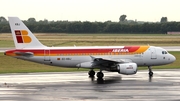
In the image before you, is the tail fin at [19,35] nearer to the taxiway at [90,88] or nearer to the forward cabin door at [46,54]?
the forward cabin door at [46,54]

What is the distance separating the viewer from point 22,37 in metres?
41.2

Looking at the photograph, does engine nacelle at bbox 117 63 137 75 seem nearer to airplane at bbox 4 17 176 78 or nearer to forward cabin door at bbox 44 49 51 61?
airplane at bbox 4 17 176 78

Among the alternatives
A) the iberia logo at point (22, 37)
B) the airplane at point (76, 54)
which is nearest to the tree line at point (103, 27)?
the airplane at point (76, 54)

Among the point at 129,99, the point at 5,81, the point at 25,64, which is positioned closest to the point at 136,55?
the point at 5,81

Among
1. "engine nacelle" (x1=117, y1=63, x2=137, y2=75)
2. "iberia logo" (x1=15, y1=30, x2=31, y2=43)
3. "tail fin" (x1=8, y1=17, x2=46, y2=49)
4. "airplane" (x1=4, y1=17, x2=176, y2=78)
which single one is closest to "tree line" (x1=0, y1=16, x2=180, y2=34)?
"airplane" (x1=4, y1=17, x2=176, y2=78)

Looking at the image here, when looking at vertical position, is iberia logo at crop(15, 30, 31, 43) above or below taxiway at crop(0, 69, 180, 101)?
above

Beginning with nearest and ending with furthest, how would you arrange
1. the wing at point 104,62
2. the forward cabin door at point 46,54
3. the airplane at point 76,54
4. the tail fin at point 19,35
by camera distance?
the wing at point 104,62 → the airplane at point 76,54 → the tail fin at point 19,35 → the forward cabin door at point 46,54

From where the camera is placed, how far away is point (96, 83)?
1431 inches

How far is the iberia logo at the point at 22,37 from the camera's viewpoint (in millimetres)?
41125

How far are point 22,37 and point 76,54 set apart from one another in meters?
5.25

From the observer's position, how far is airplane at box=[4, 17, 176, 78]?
4072 centimetres

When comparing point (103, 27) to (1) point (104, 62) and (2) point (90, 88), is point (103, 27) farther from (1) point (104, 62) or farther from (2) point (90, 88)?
(2) point (90, 88)

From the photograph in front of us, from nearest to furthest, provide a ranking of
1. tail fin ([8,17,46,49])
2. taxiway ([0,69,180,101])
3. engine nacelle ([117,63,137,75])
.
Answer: taxiway ([0,69,180,101]) < engine nacelle ([117,63,137,75]) < tail fin ([8,17,46,49])

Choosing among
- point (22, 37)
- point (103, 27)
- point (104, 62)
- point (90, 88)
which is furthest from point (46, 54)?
point (103, 27)
